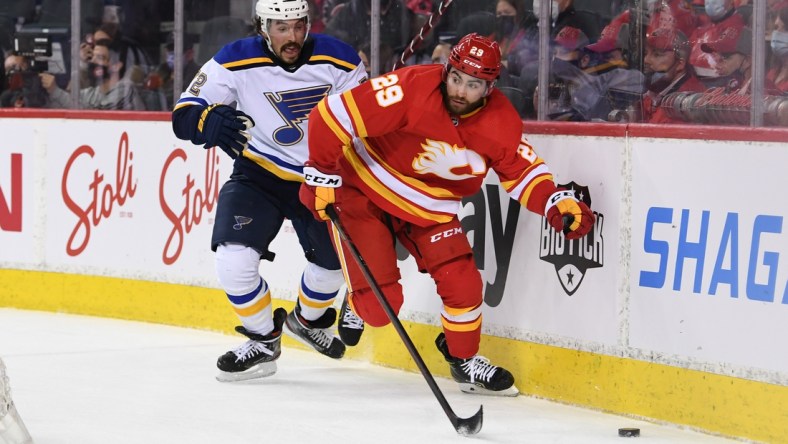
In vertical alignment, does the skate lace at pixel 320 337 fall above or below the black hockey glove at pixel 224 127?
below

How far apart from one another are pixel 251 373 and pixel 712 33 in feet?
6.01

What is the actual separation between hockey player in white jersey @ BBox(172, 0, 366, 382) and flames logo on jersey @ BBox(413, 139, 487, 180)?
548mm

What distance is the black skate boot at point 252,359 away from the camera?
4.52 meters

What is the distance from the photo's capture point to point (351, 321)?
468 centimetres

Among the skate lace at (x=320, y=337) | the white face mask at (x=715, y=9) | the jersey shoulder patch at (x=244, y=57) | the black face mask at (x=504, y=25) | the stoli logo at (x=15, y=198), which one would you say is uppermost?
the white face mask at (x=715, y=9)

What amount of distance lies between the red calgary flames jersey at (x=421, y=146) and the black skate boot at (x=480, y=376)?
0.46 metres

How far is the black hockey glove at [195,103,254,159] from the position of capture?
14.1 ft

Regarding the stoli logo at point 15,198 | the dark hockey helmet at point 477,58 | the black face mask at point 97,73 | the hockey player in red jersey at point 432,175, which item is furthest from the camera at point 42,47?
the dark hockey helmet at point 477,58

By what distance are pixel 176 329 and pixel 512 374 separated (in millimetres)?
1750

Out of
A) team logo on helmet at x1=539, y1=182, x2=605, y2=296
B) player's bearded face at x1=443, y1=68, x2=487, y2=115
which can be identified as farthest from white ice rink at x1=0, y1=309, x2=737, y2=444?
player's bearded face at x1=443, y1=68, x2=487, y2=115

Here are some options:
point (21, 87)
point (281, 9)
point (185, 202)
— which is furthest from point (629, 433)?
point (21, 87)

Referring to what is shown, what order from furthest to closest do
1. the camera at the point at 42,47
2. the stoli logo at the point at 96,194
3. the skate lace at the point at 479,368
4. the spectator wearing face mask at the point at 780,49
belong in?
the camera at the point at 42,47 < the stoli logo at the point at 96,194 < the skate lace at the point at 479,368 < the spectator wearing face mask at the point at 780,49

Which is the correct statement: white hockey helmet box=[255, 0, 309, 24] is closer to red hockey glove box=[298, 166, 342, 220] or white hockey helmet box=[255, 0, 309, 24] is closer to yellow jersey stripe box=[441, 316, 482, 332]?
red hockey glove box=[298, 166, 342, 220]

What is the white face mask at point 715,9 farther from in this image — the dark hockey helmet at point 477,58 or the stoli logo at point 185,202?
the stoli logo at point 185,202
